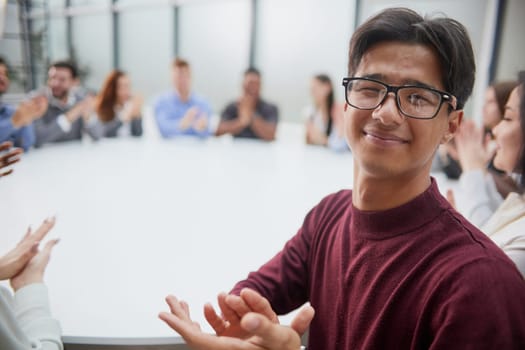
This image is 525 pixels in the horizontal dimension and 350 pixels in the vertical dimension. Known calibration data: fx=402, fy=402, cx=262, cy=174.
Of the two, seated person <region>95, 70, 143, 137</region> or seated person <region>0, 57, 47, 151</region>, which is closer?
seated person <region>0, 57, 47, 151</region>

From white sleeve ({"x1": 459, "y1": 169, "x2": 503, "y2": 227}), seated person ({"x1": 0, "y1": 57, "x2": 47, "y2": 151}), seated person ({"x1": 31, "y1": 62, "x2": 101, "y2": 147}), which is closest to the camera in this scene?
white sleeve ({"x1": 459, "y1": 169, "x2": 503, "y2": 227})

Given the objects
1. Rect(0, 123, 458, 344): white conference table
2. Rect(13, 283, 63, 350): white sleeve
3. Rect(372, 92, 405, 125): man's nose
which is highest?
Rect(372, 92, 405, 125): man's nose

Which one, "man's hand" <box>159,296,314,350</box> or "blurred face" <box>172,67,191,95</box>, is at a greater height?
"blurred face" <box>172,67,191,95</box>

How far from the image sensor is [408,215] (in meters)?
0.59

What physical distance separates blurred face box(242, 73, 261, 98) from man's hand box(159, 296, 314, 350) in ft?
8.47

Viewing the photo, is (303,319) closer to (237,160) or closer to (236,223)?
(236,223)

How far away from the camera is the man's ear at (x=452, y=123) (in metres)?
0.61

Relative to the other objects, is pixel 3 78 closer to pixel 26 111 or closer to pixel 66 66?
pixel 26 111

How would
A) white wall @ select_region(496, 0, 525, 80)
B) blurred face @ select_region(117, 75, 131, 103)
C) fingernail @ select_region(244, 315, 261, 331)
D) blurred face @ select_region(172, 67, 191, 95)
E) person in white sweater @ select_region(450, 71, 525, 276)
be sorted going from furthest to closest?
blurred face @ select_region(172, 67, 191, 95)
blurred face @ select_region(117, 75, 131, 103)
white wall @ select_region(496, 0, 525, 80)
person in white sweater @ select_region(450, 71, 525, 276)
fingernail @ select_region(244, 315, 261, 331)

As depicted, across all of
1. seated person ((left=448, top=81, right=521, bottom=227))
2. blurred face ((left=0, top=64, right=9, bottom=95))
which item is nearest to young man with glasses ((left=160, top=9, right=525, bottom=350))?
seated person ((left=448, top=81, right=521, bottom=227))

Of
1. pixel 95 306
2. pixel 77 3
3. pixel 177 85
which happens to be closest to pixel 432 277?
pixel 95 306

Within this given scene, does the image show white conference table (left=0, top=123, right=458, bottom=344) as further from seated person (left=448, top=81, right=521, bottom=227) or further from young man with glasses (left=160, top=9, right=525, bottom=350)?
seated person (left=448, top=81, right=521, bottom=227)

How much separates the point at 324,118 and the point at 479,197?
171cm

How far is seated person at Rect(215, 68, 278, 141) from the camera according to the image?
3029 mm
